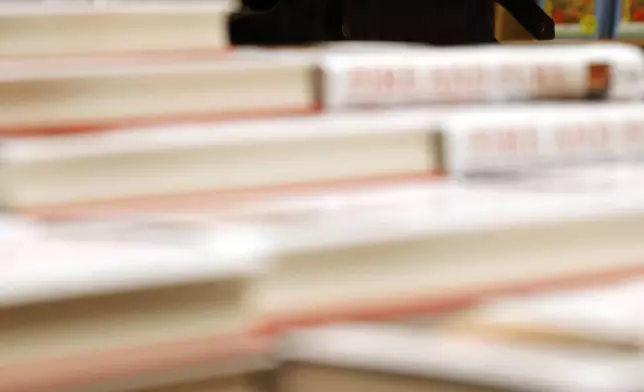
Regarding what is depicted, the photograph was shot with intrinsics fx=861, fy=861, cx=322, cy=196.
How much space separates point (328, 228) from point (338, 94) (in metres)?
0.26

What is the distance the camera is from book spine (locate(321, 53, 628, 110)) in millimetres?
864

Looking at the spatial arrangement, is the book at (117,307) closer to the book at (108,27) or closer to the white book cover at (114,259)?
the white book cover at (114,259)

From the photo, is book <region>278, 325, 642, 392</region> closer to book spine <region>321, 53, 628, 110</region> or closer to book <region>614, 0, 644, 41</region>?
book spine <region>321, 53, 628, 110</region>

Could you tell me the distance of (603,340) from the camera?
0.55 m

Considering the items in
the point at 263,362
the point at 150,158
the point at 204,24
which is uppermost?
the point at 204,24

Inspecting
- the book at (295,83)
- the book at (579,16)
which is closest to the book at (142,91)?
the book at (295,83)

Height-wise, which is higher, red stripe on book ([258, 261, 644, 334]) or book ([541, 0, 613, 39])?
book ([541, 0, 613, 39])

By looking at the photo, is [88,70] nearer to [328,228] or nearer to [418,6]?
[328,228]

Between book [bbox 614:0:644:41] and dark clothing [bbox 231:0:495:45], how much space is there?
1.98ft

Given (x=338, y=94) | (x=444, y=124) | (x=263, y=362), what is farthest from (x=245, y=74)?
(x=263, y=362)

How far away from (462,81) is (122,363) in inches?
20.0

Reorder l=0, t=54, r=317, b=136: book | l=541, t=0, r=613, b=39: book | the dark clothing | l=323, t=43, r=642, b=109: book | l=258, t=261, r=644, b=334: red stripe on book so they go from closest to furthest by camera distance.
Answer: l=258, t=261, r=644, b=334: red stripe on book
l=0, t=54, r=317, b=136: book
l=323, t=43, r=642, b=109: book
the dark clothing
l=541, t=0, r=613, b=39: book

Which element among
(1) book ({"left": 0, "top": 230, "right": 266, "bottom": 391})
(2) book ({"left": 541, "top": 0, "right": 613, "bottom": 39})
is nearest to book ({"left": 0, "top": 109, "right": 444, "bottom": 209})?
(1) book ({"left": 0, "top": 230, "right": 266, "bottom": 391})

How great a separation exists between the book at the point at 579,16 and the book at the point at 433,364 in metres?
1.25
